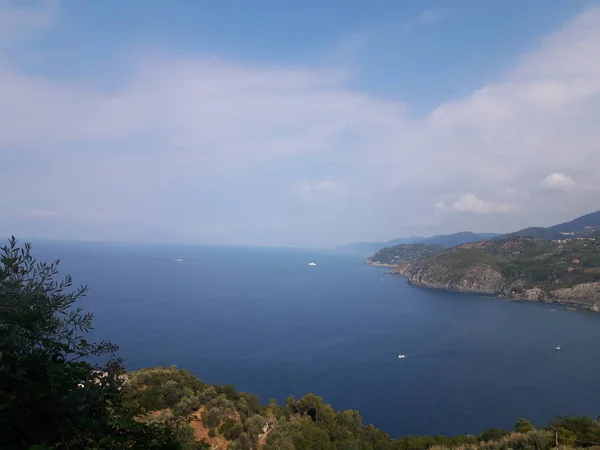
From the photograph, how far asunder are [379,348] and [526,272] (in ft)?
328

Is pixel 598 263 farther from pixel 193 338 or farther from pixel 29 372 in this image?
pixel 29 372

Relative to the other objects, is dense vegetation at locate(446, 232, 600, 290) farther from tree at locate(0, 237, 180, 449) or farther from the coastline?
tree at locate(0, 237, 180, 449)

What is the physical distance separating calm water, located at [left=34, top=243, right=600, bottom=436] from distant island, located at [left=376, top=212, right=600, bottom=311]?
524 inches

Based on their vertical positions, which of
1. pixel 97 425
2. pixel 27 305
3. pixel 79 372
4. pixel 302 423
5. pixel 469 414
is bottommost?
pixel 469 414

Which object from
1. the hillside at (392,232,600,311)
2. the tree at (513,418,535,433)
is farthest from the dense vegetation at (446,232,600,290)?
Answer: the tree at (513,418,535,433)

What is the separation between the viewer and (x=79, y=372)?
4.31 meters

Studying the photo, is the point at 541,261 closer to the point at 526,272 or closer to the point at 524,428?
the point at 526,272

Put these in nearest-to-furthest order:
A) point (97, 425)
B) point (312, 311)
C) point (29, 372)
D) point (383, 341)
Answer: point (97, 425) < point (29, 372) < point (383, 341) < point (312, 311)

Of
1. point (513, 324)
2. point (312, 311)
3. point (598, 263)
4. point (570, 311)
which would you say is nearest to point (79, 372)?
point (312, 311)

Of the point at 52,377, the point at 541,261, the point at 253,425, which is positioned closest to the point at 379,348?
the point at 253,425

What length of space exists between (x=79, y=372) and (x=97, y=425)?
0.87 m

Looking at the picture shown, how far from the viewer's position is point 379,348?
73.0 meters

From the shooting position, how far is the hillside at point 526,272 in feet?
395

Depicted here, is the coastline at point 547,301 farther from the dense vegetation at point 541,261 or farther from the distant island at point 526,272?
the dense vegetation at point 541,261
